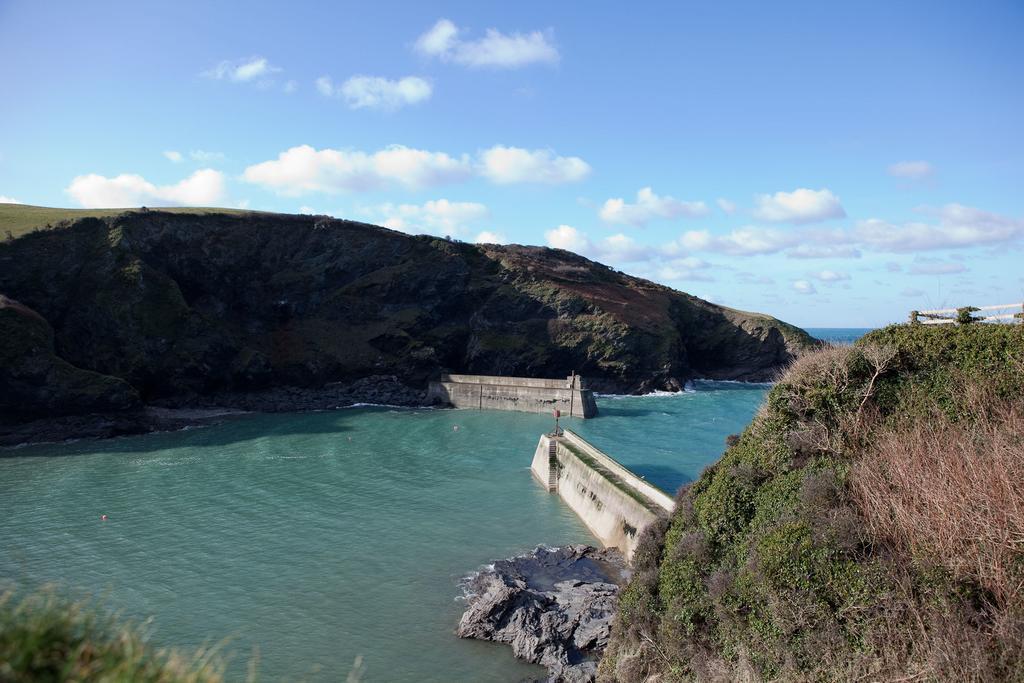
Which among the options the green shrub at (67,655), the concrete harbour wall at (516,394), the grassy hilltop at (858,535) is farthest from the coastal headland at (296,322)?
the green shrub at (67,655)

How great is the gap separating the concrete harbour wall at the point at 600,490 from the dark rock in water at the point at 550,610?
1.76m

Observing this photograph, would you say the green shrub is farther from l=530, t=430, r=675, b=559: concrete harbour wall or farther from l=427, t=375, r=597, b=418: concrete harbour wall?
l=427, t=375, r=597, b=418: concrete harbour wall

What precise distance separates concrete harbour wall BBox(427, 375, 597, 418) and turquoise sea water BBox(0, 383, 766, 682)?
8.53 meters

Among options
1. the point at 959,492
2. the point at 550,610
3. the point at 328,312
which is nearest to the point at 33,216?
the point at 328,312

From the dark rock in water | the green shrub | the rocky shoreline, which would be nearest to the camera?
the green shrub

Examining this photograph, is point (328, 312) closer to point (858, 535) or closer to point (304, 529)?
point (304, 529)

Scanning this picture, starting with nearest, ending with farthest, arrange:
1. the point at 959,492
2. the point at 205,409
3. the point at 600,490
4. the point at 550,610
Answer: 1. the point at 959,492
2. the point at 550,610
3. the point at 600,490
4. the point at 205,409

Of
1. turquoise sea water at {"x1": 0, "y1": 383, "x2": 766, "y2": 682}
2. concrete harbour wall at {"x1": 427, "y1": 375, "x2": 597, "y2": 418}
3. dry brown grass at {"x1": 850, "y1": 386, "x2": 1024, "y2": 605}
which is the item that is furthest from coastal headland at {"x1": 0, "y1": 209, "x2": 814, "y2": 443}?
dry brown grass at {"x1": 850, "y1": 386, "x2": 1024, "y2": 605}

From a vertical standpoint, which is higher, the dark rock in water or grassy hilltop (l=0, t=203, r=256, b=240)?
grassy hilltop (l=0, t=203, r=256, b=240)

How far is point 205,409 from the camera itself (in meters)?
62.1

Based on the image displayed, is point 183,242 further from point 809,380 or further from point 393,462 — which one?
point 809,380

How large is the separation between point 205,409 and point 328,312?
21.2 m

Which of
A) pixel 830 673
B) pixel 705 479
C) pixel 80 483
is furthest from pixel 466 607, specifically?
pixel 80 483

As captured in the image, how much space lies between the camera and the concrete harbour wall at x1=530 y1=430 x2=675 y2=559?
80.7 ft
